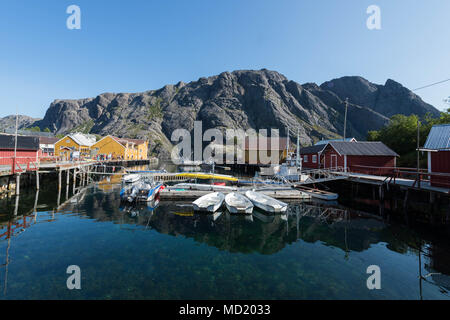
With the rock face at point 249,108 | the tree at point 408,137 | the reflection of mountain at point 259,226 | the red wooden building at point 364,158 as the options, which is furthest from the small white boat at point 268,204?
the rock face at point 249,108

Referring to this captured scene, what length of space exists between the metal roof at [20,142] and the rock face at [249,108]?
89382 mm

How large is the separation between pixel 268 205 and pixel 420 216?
13.0 meters

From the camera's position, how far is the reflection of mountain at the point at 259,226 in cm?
1198

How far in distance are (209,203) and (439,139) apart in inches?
824

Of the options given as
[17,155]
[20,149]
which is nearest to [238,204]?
[20,149]

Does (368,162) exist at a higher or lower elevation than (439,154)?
lower

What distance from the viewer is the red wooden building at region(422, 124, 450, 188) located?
16469mm

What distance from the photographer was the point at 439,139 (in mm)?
17312

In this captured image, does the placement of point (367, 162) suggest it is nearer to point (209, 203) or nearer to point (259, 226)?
point (259, 226)

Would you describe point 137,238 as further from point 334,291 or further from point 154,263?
point 334,291

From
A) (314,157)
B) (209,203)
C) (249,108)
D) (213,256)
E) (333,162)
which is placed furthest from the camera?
(249,108)

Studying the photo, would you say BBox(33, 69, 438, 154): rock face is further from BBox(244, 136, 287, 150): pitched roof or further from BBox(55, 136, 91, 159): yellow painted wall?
BBox(55, 136, 91, 159): yellow painted wall

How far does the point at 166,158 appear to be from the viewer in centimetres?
11738
